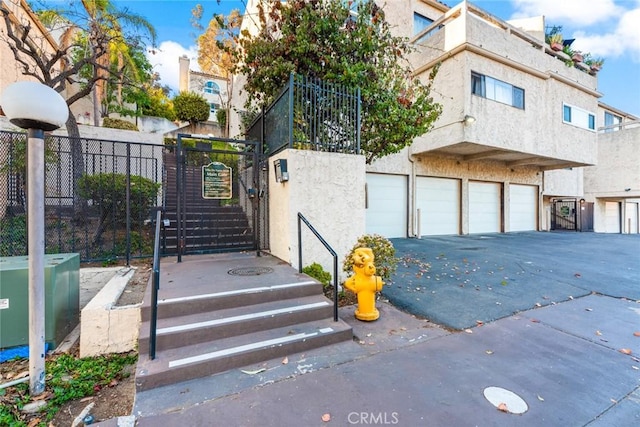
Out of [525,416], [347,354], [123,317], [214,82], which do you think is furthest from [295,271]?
[214,82]

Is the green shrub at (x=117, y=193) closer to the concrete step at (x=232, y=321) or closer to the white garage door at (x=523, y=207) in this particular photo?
the concrete step at (x=232, y=321)

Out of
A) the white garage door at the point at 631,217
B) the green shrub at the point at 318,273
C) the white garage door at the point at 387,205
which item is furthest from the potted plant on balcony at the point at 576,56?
the green shrub at the point at 318,273

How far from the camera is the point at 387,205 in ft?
36.5

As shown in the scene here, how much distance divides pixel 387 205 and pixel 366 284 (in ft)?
25.6

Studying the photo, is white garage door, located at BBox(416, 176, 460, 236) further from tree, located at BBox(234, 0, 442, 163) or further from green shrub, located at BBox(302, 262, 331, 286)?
green shrub, located at BBox(302, 262, 331, 286)

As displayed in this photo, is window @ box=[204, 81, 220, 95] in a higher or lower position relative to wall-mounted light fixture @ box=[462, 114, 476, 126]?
higher

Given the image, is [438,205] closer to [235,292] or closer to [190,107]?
[235,292]

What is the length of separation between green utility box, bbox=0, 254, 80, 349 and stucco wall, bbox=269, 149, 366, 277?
A: 9.50 feet

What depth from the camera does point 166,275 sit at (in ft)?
13.3

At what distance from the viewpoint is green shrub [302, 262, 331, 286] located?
438 cm

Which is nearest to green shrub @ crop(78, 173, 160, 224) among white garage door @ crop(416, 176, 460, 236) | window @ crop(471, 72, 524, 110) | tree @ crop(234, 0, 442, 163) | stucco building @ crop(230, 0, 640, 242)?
tree @ crop(234, 0, 442, 163)

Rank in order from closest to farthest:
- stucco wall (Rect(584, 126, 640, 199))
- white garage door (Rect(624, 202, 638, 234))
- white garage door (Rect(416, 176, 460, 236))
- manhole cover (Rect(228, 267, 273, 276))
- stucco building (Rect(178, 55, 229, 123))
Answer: manhole cover (Rect(228, 267, 273, 276)) → white garage door (Rect(416, 176, 460, 236)) → stucco wall (Rect(584, 126, 640, 199)) → white garage door (Rect(624, 202, 638, 234)) → stucco building (Rect(178, 55, 229, 123))

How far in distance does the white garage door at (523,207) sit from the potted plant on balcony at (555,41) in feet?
20.8

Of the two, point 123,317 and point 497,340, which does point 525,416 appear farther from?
point 123,317
